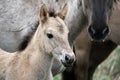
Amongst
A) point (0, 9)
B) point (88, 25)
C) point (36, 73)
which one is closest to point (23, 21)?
point (0, 9)

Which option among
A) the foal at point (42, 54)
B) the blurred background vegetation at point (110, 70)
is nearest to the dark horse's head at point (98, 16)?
the foal at point (42, 54)

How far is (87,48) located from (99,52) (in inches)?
18.5

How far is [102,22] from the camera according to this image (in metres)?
8.33

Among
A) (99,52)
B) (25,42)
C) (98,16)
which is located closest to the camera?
(25,42)

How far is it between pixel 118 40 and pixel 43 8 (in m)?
2.50

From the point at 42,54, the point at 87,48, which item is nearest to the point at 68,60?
the point at 42,54

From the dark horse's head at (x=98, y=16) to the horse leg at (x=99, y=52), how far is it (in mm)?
1585

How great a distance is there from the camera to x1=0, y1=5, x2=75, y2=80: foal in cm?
738

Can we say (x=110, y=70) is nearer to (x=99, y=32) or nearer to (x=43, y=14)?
(x=99, y=32)

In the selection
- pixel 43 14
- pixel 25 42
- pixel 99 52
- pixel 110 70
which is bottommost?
pixel 110 70

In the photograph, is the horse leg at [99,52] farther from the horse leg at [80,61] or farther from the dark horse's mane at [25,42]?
the dark horse's mane at [25,42]

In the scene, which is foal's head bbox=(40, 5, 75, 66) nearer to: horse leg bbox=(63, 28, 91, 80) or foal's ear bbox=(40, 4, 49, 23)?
foal's ear bbox=(40, 4, 49, 23)

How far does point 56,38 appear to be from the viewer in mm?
7387

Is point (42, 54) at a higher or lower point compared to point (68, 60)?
lower
